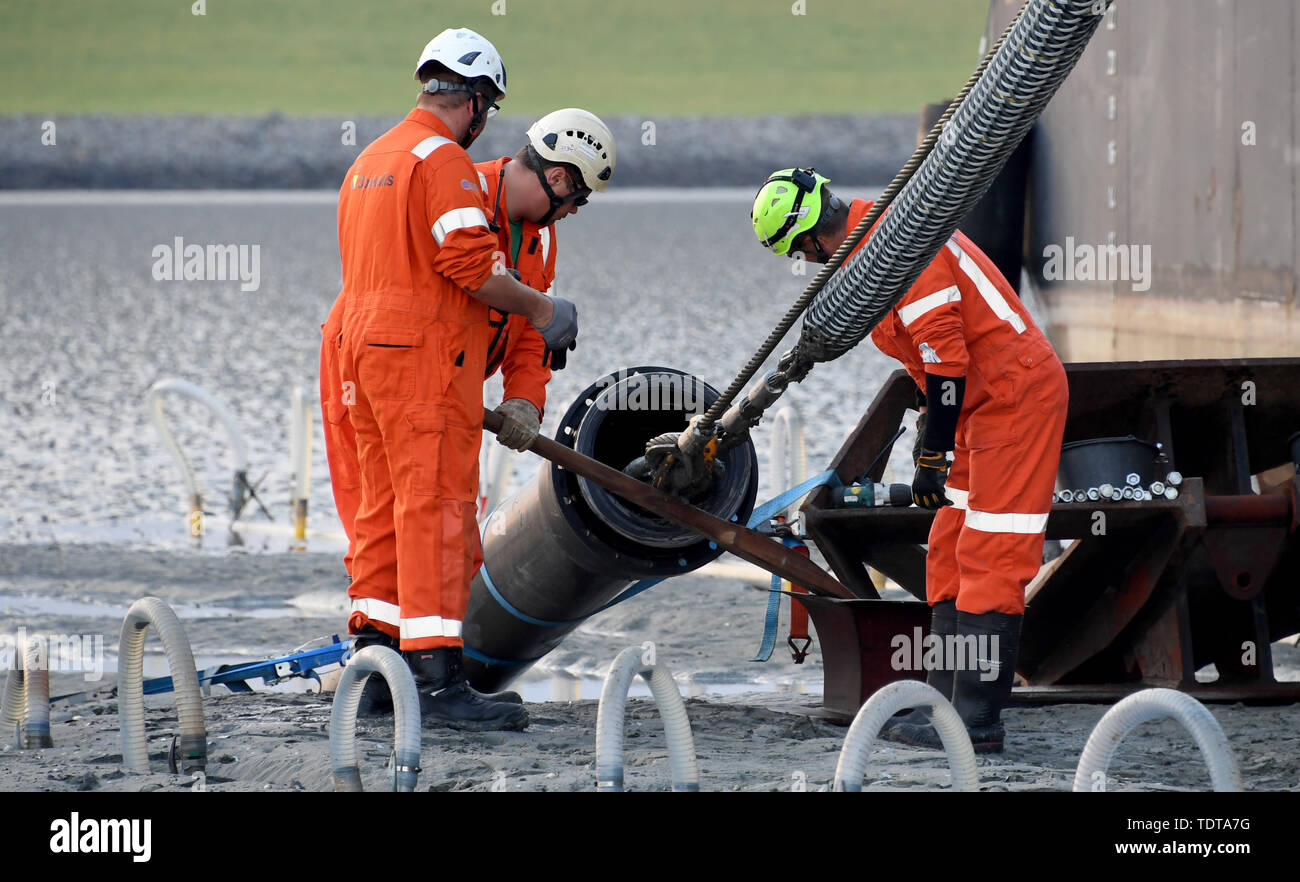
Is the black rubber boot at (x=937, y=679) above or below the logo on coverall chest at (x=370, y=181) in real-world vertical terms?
below

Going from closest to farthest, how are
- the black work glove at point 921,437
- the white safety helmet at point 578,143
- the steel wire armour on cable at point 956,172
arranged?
1. the steel wire armour on cable at point 956,172
2. the black work glove at point 921,437
3. the white safety helmet at point 578,143

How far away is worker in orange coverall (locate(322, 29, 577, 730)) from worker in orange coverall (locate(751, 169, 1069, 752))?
2.72 ft

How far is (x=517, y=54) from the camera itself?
263ft

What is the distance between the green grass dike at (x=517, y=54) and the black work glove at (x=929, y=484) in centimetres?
6889

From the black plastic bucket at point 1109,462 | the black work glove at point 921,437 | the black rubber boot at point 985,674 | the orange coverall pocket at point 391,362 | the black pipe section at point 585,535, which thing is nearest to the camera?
the orange coverall pocket at point 391,362

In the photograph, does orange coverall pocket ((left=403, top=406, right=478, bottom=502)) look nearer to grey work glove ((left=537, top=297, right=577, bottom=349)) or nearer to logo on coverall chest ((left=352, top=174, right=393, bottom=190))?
grey work glove ((left=537, top=297, right=577, bottom=349))

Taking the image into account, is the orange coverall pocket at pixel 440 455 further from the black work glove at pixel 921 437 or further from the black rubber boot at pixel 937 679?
the black rubber boot at pixel 937 679

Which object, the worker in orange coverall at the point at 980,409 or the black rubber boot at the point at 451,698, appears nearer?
the worker in orange coverall at the point at 980,409

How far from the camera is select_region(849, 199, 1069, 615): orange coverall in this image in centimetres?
445

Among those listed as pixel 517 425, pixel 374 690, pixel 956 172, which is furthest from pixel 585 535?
pixel 956 172

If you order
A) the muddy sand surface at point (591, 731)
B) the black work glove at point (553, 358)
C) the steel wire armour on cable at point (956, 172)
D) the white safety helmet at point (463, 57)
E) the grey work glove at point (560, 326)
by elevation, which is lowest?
the muddy sand surface at point (591, 731)

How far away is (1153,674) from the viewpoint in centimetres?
538

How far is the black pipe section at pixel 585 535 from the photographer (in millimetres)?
4934

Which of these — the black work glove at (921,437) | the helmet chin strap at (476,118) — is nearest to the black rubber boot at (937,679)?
the black work glove at (921,437)
